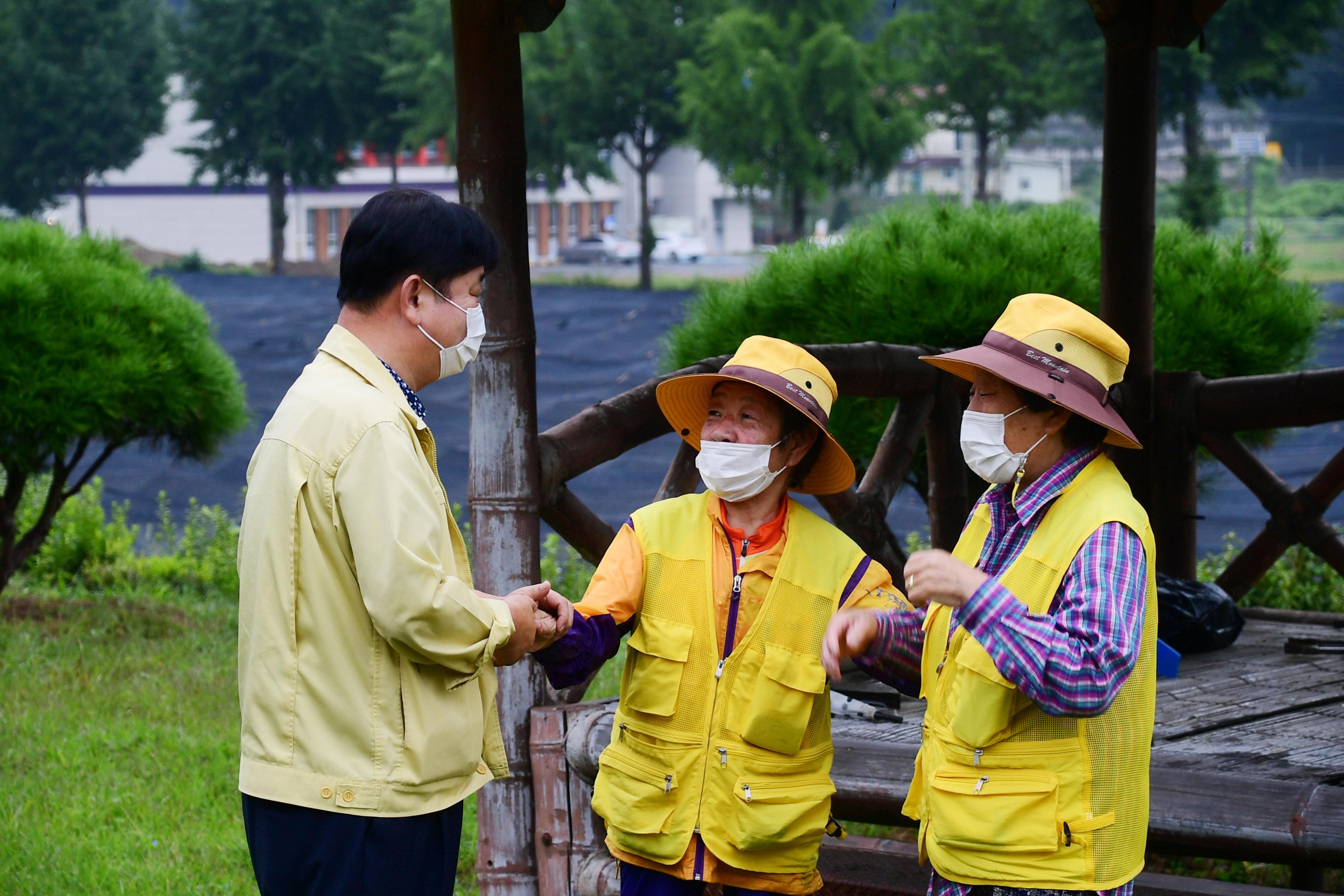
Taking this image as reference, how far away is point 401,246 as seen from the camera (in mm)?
2184

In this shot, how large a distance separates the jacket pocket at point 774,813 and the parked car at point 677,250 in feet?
126

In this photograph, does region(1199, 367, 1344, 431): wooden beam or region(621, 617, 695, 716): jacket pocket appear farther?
region(1199, 367, 1344, 431): wooden beam

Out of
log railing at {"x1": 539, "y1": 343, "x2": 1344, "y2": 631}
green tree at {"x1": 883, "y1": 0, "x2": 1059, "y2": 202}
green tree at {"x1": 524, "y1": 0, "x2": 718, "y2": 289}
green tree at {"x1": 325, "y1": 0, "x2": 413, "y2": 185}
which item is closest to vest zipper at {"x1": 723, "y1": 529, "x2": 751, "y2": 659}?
log railing at {"x1": 539, "y1": 343, "x2": 1344, "y2": 631}

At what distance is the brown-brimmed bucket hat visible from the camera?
2.19 metres

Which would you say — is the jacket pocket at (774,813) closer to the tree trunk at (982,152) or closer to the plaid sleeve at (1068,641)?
the plaid sleeve at (1068,641)

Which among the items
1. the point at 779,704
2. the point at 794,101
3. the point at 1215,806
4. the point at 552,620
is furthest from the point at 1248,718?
the point at 794,101

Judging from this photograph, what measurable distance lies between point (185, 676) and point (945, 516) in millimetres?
3740

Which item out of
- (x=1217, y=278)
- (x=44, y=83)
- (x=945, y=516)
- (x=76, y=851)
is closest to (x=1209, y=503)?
(x=1217, y=278)

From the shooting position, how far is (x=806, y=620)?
2.52 meters

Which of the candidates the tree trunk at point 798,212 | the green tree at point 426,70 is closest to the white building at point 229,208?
→ the green tree at point 426,70

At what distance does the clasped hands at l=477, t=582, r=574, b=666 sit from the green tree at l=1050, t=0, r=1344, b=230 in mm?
22921

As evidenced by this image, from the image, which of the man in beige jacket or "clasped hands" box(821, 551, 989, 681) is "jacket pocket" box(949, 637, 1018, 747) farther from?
the man in beige jacket

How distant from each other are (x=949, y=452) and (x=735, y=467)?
8.93 ft

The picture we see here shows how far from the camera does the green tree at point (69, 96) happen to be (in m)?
31.1
